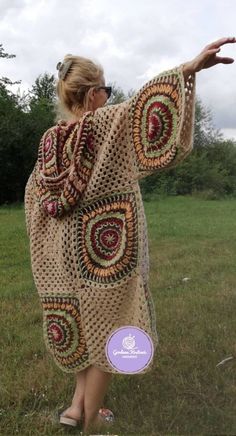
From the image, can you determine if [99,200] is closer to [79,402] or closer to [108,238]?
[108,238]

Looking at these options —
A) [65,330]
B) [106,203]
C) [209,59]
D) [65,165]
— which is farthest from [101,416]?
[209,59]

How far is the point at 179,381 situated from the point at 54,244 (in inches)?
44.0

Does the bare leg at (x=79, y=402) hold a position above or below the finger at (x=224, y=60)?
below

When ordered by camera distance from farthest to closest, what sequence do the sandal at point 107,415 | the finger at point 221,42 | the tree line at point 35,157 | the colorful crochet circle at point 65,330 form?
the tree line at point 35,157
the sandal at point 107,415
the colorful crochet circle at point 65,330
the finger at point 221,42

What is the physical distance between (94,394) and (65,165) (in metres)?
1.02

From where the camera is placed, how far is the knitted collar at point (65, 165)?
242cm

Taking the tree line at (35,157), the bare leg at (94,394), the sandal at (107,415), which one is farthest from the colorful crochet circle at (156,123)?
A: the tree line at (35,157)

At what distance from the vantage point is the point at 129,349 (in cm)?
226

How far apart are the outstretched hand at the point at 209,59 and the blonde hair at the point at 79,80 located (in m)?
0.42

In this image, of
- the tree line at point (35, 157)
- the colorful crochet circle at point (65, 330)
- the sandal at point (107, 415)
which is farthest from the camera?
the tree line at point (35, 157)

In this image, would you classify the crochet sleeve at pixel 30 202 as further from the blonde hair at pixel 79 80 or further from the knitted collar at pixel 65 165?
the blonde hair at pixel 79 80

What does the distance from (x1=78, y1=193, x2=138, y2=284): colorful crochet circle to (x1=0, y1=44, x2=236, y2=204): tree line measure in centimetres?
1238

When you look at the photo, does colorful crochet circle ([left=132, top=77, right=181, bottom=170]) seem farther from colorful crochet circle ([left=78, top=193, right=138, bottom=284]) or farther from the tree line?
the tree line

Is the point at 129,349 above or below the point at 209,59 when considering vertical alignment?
below
